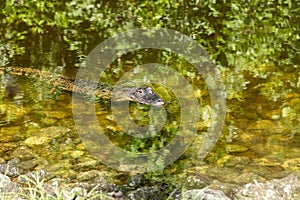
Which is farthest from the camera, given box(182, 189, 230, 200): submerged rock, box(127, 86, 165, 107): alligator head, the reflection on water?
box(127, 86, 165, 107): alligator head

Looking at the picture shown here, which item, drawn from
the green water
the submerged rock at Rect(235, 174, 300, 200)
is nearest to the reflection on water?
the green water

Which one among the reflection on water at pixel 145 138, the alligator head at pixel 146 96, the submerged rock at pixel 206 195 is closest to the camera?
the submerged rock at pixel 206 195

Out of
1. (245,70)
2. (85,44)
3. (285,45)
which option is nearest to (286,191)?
(245,70)

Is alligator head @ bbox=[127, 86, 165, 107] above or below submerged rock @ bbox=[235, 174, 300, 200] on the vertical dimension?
above

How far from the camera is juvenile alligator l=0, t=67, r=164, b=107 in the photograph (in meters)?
5.28

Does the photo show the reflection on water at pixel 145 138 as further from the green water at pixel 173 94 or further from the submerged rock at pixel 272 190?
the submerged rock at pixel 272 190

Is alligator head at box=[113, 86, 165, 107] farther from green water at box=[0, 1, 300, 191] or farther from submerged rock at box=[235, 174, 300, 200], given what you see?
submerged rock at box=[235, 174, 300, 200]

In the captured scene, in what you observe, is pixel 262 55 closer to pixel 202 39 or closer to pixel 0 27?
pixel 202 39

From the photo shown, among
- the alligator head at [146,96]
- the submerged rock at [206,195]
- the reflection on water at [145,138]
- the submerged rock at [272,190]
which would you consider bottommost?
the submerged rock at [206,195]

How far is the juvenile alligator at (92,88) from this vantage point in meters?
5.28

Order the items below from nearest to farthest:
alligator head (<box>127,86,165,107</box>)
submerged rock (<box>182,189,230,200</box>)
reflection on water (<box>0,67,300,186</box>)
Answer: submerged rock (<box>182,189,230,200</box>) → reflection on water (<box>0,67,300,186</box>) → alligator head (<box>127,86,165,107</box>)

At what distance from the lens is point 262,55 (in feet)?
21.3

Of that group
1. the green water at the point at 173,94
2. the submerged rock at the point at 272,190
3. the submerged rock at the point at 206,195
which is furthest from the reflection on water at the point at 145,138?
the submerged rock at the point at 206,195

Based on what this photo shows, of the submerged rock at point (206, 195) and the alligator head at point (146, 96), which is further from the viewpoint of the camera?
the alligator head at point (146, 96)
